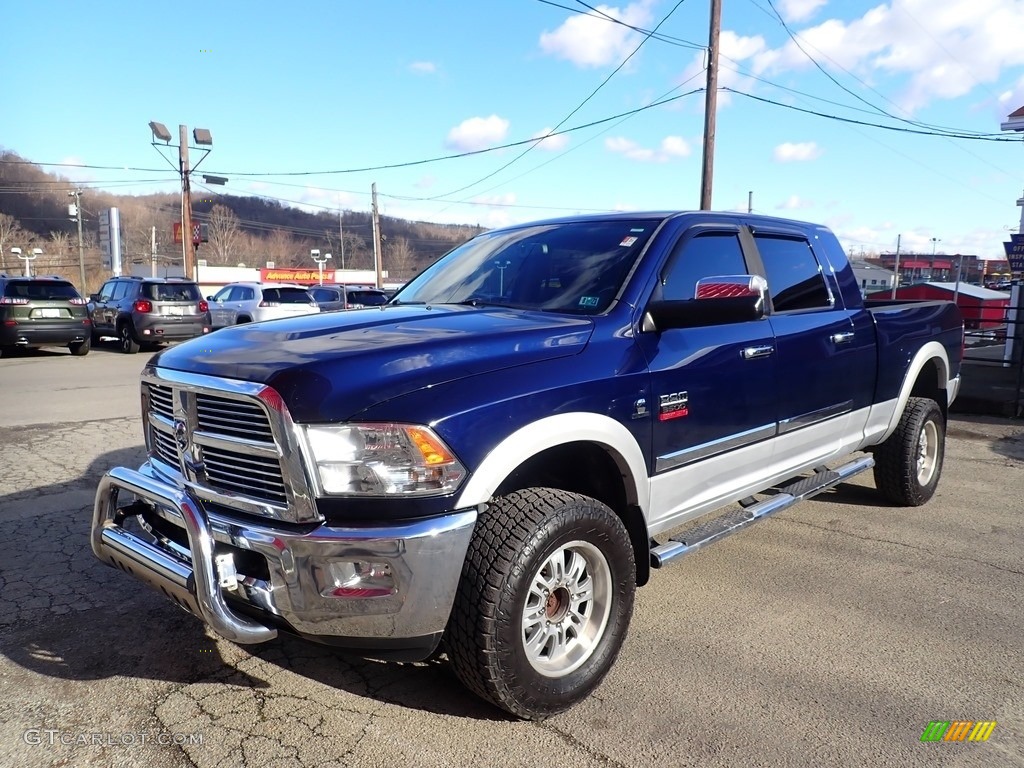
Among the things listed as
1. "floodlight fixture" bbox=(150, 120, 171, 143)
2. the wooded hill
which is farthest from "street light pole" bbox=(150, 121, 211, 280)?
the wooded hill

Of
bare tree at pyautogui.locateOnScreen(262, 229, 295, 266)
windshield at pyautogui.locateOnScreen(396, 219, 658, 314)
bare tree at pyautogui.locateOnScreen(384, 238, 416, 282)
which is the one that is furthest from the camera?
bare tree at pyautogui.locateOnScreen(262, 229, 295, 266)

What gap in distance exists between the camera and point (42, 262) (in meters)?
90.7

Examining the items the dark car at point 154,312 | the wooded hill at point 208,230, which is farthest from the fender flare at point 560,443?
the wooded hill at point 208,230

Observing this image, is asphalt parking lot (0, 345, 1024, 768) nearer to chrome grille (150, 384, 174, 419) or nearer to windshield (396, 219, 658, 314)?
chrome grille (150, 384, 174, 419)

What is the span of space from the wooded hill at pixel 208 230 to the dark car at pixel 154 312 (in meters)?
68.9

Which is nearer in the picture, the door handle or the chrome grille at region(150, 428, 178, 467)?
the chrome grille at region(150, 428, 178, 467)

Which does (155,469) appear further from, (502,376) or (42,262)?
(42,262)

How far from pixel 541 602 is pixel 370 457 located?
2.92 ft

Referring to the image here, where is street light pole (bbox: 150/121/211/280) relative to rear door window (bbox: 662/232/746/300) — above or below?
above

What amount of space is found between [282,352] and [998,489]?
5901mm

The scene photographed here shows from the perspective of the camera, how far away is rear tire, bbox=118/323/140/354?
1712 centimetres

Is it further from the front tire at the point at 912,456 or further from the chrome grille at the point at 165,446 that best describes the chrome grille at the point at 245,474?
the front tire at the point at 912,456

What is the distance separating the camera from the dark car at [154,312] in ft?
55.1

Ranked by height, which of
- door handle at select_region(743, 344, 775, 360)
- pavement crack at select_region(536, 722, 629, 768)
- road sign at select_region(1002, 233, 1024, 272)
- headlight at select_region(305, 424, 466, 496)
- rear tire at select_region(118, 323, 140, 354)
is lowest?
pavement crack at select_region(536, 722, 629, 768)
